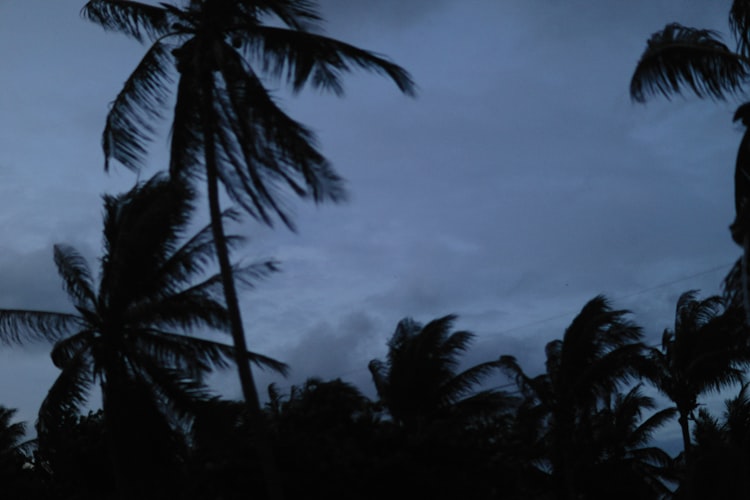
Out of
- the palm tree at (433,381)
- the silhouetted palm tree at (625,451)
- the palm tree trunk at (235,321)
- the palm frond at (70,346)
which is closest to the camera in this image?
the palm tree trunk at (235,321)

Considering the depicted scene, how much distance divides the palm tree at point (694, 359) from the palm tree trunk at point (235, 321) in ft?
51.0

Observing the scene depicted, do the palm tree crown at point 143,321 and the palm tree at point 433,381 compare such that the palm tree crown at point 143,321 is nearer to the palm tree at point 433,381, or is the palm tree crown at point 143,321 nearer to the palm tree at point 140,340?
the palm tree at point 140,340

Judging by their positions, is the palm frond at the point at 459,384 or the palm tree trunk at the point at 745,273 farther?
the palm frond at the point at 459,384

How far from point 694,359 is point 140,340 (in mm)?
16689

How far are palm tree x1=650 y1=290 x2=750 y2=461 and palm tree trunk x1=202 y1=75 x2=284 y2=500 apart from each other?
15541 millimetres

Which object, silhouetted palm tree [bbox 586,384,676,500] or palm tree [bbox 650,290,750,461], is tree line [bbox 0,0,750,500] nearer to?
palm tree [bbox 650,290,750,461]

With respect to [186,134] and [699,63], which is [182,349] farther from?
[699,63]

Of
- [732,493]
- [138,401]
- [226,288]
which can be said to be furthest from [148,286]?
[732,493]

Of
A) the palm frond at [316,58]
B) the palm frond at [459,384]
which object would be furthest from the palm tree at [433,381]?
the palm frond at [316,58]

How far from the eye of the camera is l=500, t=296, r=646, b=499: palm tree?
26.0 metres

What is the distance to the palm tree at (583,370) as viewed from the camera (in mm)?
26031

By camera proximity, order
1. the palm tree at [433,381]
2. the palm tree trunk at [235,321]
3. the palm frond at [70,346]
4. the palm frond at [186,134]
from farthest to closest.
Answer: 1. the palm tree at [433,381]
2. the palm frond at [70,346]
3. the palm frond at [186,134]
4. the palm tree trunk at [235,321]

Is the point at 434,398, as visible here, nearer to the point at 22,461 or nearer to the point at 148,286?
the point at 148,286

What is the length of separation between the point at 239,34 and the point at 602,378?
15.0 metres
